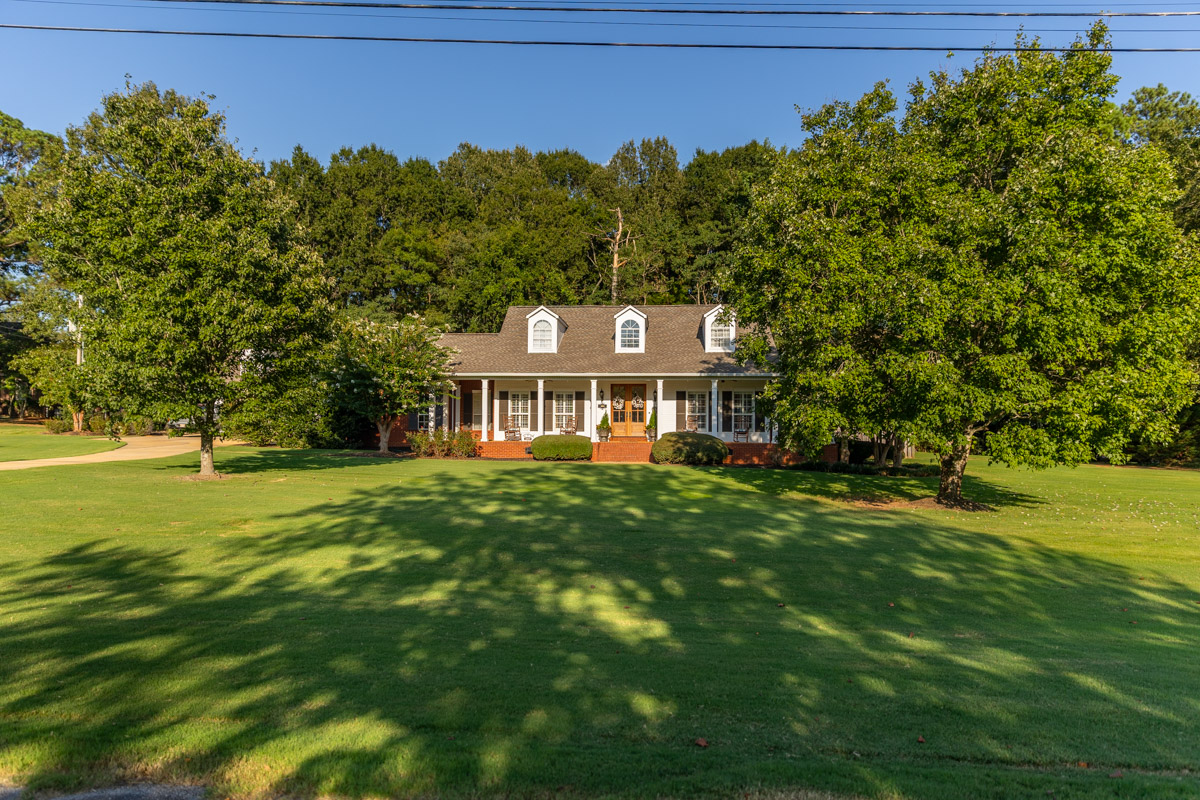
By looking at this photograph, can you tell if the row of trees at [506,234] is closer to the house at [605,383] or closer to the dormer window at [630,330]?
the house at [605,383]

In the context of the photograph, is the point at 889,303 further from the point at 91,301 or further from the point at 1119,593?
the point at 91,301

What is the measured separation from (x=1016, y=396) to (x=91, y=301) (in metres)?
21.0

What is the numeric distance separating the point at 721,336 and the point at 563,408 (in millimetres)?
7398

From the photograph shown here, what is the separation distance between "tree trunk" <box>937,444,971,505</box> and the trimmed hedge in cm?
1252

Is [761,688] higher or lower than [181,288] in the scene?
lower

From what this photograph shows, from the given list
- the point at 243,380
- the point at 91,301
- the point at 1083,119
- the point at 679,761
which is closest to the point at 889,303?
the point at 1083,119

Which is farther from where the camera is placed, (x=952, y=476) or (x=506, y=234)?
(x=506, y=234)

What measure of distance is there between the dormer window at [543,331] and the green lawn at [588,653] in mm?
16737

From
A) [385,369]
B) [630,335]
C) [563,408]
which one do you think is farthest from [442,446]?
[630,335]

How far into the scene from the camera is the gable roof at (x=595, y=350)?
1083 inches

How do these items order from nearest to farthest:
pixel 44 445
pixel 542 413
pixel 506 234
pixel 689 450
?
pixel 689 450, pixel 44 445, pixel 542 413, pixel 506 234

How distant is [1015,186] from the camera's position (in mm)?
13570

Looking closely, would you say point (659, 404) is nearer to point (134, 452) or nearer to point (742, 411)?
point (742, 411)

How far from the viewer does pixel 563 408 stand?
96.0 ft
